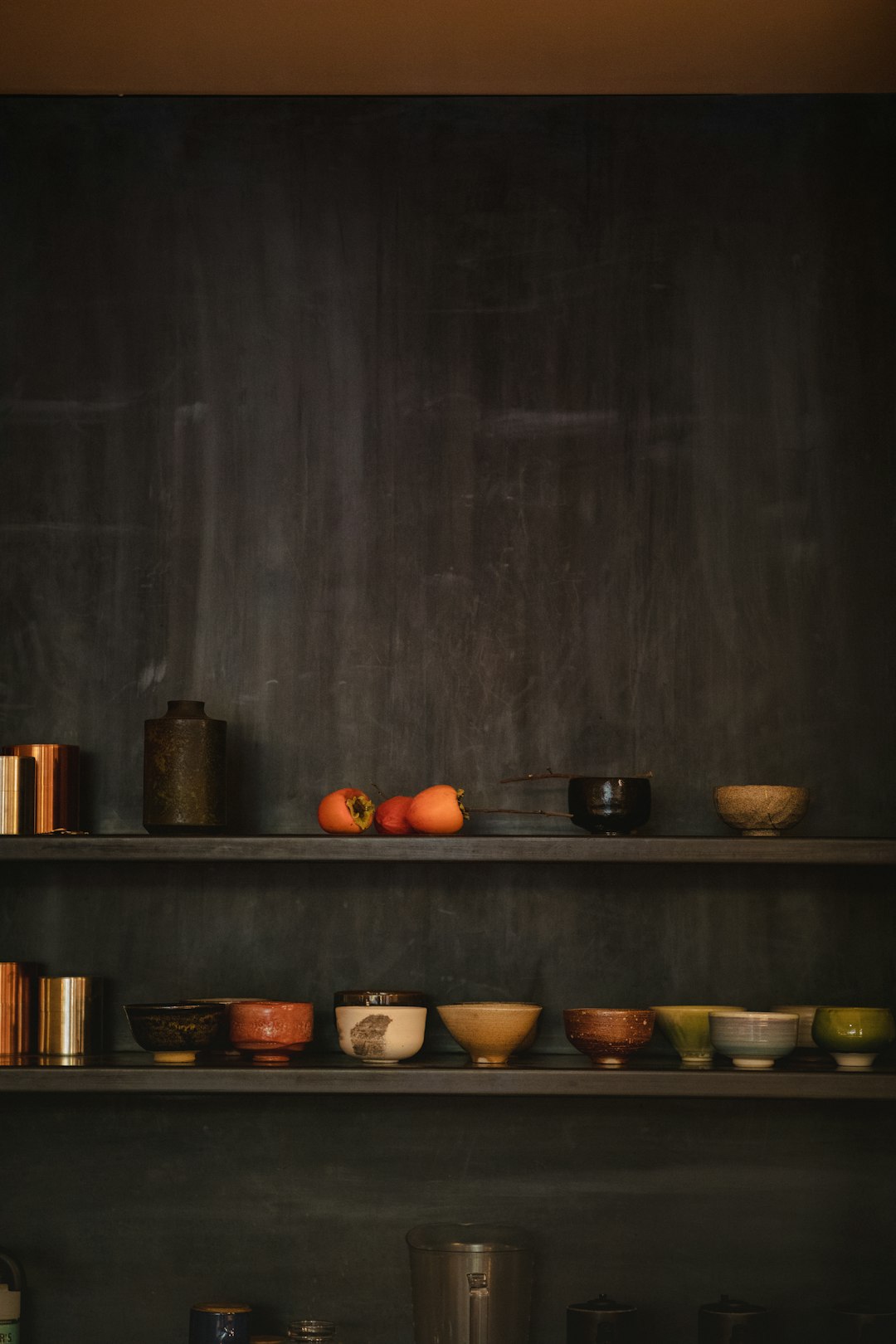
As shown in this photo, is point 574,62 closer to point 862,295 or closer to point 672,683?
point 862,295

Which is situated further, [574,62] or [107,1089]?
[574,62]

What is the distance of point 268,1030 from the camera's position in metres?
2.29

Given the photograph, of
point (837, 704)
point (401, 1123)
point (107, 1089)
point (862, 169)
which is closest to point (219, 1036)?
point (107, 1089)

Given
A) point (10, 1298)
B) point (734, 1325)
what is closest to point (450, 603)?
point (734, 1325)

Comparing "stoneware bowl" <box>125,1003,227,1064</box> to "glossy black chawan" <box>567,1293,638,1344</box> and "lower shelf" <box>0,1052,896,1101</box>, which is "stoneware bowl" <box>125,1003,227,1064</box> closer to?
"lower shelf" <box>0,1052,896,1101</box>

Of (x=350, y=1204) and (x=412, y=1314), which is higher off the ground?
(x=350, y=1204)

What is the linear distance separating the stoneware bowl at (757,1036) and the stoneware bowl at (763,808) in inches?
12.1

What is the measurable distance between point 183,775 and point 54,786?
26cm

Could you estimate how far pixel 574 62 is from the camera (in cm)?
262

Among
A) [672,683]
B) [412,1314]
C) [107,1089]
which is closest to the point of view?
[107,1089]

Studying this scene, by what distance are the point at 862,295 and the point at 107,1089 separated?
6.54 ft

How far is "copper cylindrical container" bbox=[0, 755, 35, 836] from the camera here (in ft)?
7.77

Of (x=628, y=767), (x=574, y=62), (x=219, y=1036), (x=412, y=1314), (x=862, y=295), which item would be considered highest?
(x=574, y=62)

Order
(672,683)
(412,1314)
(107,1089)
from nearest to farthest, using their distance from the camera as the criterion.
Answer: (107,1089) → (412,1314) → (672,683)
